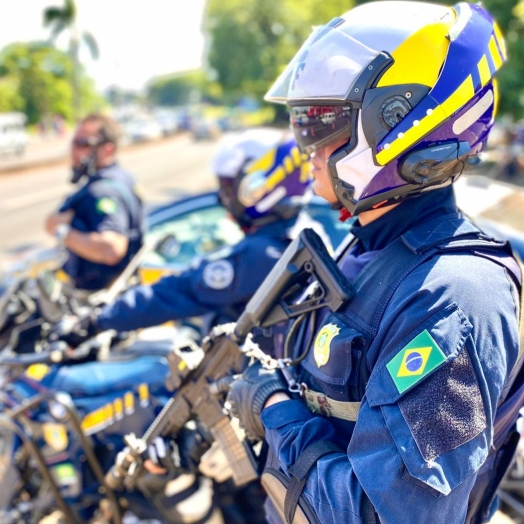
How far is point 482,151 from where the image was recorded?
60.4 inches

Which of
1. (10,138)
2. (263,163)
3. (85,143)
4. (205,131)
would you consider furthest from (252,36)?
(263,163)

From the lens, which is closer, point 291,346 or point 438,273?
point 438,273

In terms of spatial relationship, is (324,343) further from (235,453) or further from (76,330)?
(76,330)

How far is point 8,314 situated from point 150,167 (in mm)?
19150

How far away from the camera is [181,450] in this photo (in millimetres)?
2131

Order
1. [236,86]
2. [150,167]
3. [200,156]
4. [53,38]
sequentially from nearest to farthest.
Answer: [150,167] < [200,156] < [53,38] < [236,86]

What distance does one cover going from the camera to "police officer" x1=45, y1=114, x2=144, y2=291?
3.17 metres

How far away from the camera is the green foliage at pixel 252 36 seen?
109 feet

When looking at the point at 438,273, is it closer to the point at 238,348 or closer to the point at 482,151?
the point at 482,151

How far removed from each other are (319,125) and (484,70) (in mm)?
434

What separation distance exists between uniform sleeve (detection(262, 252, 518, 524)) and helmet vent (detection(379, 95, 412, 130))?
0.37m

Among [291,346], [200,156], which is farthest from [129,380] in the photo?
[200,156]

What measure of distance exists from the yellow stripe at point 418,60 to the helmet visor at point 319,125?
135 mm

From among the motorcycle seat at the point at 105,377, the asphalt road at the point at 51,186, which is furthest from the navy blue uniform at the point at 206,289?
the asphalt road at the point at 51,186
